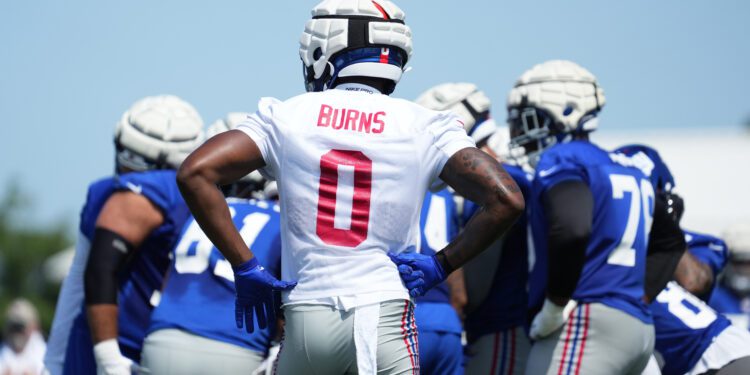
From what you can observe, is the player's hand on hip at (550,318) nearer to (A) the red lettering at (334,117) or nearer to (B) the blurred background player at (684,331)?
(B) the blurred background player at (684,331)

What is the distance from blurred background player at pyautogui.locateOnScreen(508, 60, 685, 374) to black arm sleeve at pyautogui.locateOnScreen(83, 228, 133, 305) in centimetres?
196

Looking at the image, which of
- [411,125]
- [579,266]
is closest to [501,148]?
[579,266]

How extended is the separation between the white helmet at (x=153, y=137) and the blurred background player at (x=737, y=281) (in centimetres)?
550

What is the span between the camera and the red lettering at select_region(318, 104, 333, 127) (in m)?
4.20

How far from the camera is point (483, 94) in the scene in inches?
277

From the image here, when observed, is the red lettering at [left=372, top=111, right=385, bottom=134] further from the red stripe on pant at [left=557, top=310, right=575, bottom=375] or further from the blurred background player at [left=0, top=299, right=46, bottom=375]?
the blurred background player at [left=0, top=299, right=46, bottom=375]

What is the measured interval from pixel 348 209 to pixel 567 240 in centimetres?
160

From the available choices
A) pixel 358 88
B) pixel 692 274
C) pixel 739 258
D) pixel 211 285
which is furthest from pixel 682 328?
pixel 739 258

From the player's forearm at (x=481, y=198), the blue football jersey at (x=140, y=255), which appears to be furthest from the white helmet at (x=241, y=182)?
the player's forearm at (x=481, y=198)

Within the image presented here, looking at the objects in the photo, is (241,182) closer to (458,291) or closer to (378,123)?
(458,291)

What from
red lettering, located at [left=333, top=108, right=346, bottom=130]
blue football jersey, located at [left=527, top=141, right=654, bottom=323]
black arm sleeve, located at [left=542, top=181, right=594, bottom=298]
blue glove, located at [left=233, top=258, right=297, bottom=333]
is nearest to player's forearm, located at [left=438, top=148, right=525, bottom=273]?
red lettering, located at [left=333, top=108, right=346, bottom=130]

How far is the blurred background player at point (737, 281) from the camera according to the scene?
10477mm

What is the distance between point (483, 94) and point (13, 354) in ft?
29.1

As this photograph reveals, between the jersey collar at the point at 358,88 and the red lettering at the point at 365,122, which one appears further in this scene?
the jersey collar at the point at 358,88
